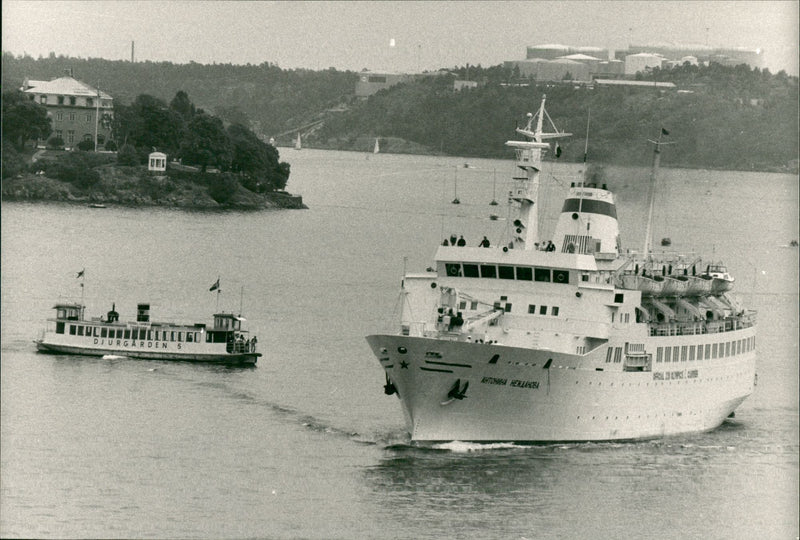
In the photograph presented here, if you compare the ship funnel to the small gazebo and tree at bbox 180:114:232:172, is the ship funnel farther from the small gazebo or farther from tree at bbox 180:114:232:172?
tree at bbox 180:114:232:172

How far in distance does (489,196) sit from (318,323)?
4095 inches

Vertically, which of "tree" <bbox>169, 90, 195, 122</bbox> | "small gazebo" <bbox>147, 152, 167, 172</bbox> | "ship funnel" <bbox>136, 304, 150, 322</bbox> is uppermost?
"tree" <bbox>169, 90, 195, 122</bbox>

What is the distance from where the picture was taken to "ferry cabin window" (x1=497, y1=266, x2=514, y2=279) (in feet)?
180

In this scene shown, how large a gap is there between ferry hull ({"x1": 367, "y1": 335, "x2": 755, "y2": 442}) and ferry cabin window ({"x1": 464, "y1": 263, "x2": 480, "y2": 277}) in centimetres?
372

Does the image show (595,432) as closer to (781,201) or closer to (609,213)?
(609,213)

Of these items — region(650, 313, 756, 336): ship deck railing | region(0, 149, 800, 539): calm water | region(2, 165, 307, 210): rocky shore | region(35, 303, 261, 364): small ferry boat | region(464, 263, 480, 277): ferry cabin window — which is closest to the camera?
region(0, 149, 800, 539): calm water

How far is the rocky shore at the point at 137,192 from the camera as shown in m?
141

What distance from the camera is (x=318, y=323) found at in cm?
7819

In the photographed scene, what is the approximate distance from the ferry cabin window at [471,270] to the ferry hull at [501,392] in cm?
372

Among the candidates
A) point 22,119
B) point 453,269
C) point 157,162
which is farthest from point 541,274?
point 157,162

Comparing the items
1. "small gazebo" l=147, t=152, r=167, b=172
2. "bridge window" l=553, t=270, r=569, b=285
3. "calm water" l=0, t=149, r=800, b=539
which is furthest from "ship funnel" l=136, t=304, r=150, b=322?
"small gazebo" l=147, t=152, r=167, b=172

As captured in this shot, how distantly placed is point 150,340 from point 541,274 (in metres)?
19.3

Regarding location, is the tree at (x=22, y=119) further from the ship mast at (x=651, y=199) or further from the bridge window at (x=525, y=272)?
the bridge window at (x=525, y=272)

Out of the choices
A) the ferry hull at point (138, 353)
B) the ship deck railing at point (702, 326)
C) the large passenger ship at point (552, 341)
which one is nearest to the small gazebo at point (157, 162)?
the ferry hull at point (138, 353)
